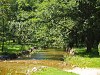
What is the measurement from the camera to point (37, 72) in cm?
3609

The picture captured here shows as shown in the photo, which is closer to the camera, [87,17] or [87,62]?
[87,62]

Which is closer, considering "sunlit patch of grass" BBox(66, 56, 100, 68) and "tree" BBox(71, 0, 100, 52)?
"sunlit patch of grass" BBox(66, 56, 100, 68)

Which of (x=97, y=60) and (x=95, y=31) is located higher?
(x=95, y=31)

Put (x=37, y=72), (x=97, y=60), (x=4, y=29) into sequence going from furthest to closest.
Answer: (x=4, y=29)
(x=97, y=60)
(x=37, y=72)

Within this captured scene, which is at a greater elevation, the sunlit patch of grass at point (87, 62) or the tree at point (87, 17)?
the tree at point (87, 17)

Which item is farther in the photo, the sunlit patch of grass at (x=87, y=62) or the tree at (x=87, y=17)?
the tree at (x=87, y=17)

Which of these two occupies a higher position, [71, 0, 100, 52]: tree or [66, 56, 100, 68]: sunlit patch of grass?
[71, 0, 100, 52]: tree

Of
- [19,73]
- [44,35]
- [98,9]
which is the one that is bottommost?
[19,73]

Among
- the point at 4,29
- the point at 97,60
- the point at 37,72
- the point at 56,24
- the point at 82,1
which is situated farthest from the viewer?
the point at 4,29

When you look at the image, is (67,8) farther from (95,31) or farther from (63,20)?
(95,31)

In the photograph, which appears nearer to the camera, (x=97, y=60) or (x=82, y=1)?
(x=97, y=60)

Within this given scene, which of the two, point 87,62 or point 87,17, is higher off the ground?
point 87,17

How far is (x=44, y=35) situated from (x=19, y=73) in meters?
36.1

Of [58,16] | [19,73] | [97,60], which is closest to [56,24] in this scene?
[58,16]
